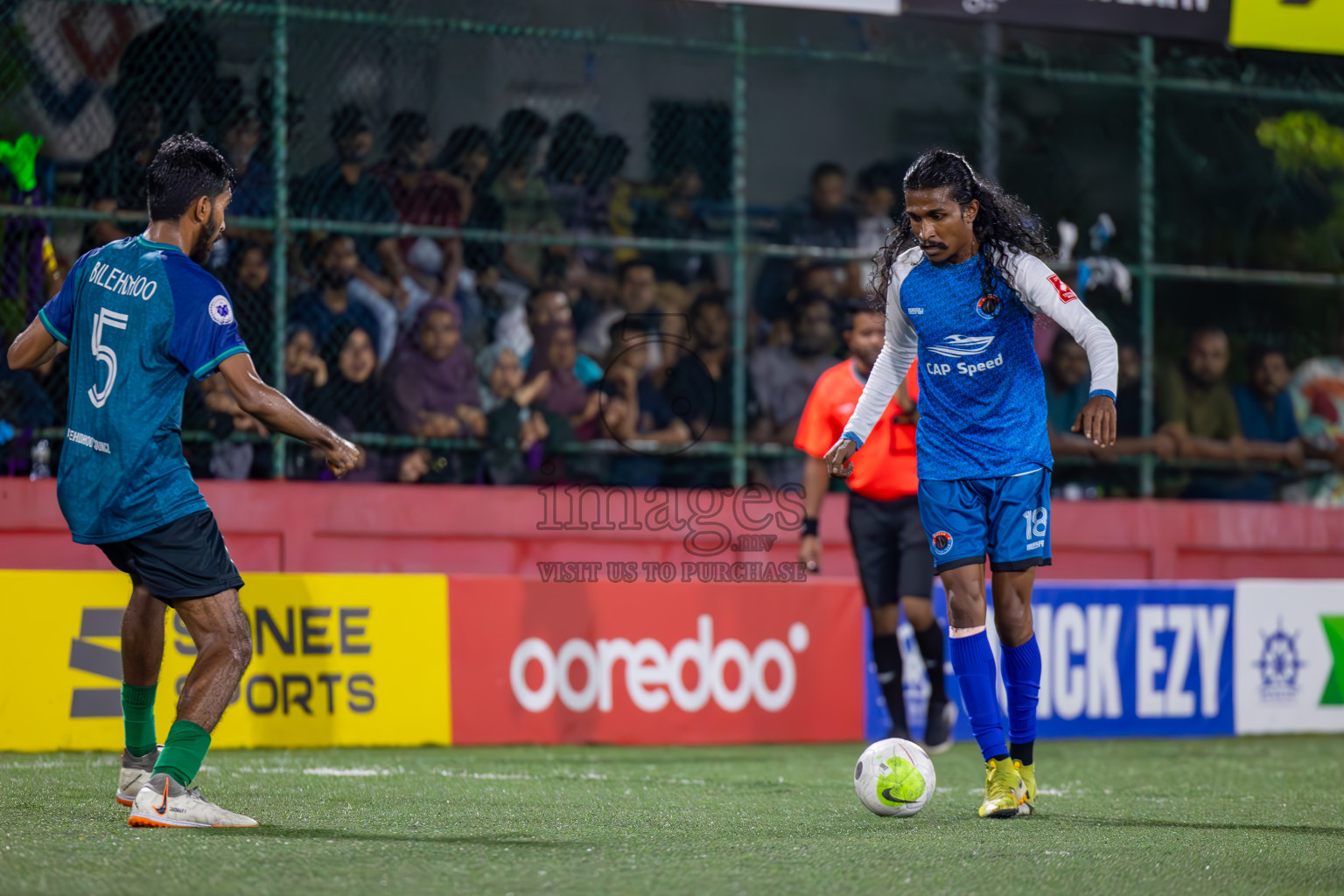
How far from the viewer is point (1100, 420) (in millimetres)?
5277

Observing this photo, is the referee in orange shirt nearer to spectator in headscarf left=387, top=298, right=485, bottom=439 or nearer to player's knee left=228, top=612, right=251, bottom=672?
spectator in headscarf left=387, top=298, right=485, bottom=439

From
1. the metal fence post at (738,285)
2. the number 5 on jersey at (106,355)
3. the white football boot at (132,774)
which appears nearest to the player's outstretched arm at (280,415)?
the number 5 on jersey at (106,355)

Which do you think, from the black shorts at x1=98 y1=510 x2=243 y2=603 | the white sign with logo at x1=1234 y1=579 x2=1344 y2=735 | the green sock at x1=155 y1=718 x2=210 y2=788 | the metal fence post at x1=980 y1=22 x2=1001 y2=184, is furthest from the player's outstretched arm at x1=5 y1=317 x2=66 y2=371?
the metal fence post at x1=980 y1=22 x2=1001 y2=184

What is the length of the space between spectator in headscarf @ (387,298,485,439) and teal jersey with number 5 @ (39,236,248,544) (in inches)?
211

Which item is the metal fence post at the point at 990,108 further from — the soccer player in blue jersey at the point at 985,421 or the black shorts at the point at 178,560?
the black shorts at the point at 178,560

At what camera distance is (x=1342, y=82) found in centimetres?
1305

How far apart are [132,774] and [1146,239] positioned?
8998 mm

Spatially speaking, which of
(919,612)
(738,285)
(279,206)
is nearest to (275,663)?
(279,206)

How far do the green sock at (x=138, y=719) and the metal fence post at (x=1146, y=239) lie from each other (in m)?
8.38

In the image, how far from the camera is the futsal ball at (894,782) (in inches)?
212

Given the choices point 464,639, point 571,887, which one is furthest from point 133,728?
point 464,639

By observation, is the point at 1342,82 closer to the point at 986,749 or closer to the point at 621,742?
the point at 621,742

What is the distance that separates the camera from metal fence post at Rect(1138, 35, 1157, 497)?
12.1 m

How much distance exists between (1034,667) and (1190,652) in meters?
5.21
